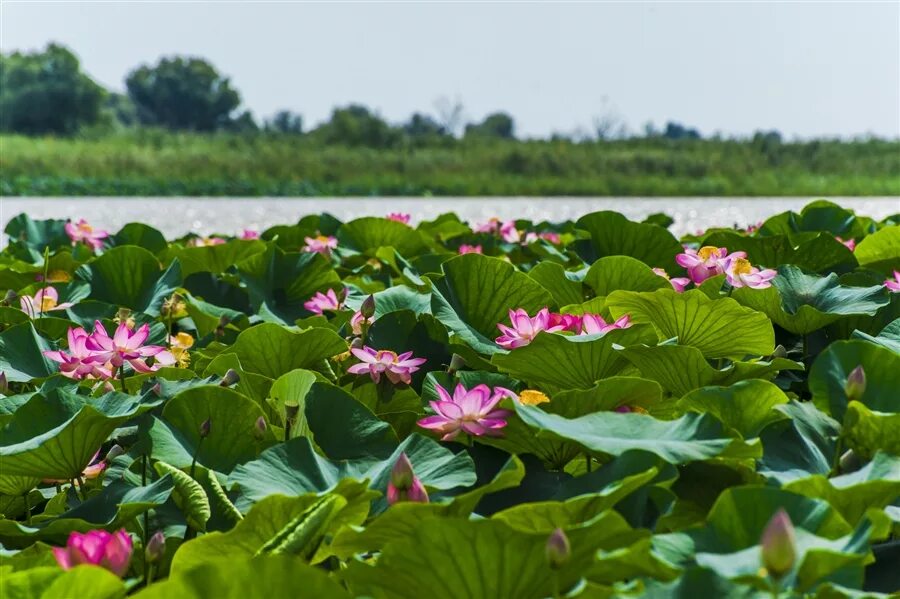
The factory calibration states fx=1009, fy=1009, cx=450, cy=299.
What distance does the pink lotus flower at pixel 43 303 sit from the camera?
1.56 meters

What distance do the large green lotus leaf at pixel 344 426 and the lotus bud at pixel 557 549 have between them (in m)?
0.36

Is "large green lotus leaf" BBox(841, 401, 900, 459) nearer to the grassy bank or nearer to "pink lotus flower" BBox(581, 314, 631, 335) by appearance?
"pink lotus flower" BBox(581, 314, 631, 335)

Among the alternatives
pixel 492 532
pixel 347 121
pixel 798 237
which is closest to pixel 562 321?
pixel 492 532

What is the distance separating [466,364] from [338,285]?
2.01 feet

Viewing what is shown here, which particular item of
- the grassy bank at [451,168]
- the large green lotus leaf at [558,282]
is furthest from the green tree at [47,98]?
the large green lotus leaf at [558,282]

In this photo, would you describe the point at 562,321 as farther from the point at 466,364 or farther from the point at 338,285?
the point at 338,285

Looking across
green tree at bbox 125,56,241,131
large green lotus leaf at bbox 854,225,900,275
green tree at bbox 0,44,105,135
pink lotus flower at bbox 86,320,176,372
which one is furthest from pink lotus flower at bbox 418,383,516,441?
green tree at bbox 125,56,241,131

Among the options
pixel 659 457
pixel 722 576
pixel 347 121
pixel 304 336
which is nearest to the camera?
pixel 722 576

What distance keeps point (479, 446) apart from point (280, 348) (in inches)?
14.6

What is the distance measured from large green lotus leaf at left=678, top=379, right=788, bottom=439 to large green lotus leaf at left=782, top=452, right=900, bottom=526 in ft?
0.35

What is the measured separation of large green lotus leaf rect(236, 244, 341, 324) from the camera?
1738 millimetres

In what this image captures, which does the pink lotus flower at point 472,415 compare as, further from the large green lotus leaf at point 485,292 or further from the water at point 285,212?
the water at point 285,212

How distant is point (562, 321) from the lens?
3.67ft

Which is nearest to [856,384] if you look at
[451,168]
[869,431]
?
[869,431]
